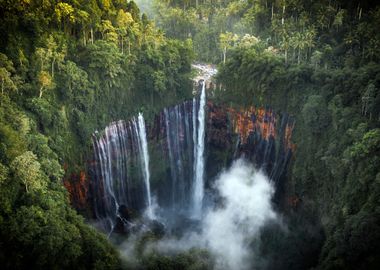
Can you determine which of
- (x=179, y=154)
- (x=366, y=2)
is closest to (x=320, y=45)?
(x=366, y=2)

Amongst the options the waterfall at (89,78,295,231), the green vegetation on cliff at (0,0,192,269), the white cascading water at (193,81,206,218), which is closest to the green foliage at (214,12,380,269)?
the waterfall at (89,78,295,231)

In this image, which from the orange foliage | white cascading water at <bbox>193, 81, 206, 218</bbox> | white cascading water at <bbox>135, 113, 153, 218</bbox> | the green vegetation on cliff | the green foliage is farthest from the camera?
white cascading water at <bbox>193, 81, 206, 218</bbox>

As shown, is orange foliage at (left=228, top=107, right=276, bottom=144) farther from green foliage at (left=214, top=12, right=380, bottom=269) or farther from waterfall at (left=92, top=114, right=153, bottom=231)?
waterfall at (left=92, top=114, right=153, bottom=231)

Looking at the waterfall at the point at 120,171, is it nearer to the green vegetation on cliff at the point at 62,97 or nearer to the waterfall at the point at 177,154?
the waterfall at the point at 177,154

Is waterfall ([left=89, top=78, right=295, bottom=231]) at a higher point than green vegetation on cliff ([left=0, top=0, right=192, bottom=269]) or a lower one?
lower

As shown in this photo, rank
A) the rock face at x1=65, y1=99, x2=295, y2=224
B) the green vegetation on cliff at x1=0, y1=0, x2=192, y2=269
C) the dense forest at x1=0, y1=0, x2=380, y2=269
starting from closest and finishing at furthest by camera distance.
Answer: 1. the green vegetation on cliff at x1=0, y1=0, x2=192, y2=269
2. the dense forest at x1=0, y1=0, x2=380, y2=269
3. the rock face at x1=65, y1=99, x2=295, y2=224

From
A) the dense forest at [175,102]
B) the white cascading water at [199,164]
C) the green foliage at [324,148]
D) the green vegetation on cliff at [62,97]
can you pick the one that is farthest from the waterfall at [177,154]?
the green foliage at [324,148]

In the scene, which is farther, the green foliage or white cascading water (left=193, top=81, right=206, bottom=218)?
white cascading water (left=193, top=81, right=206, bottom=218)
